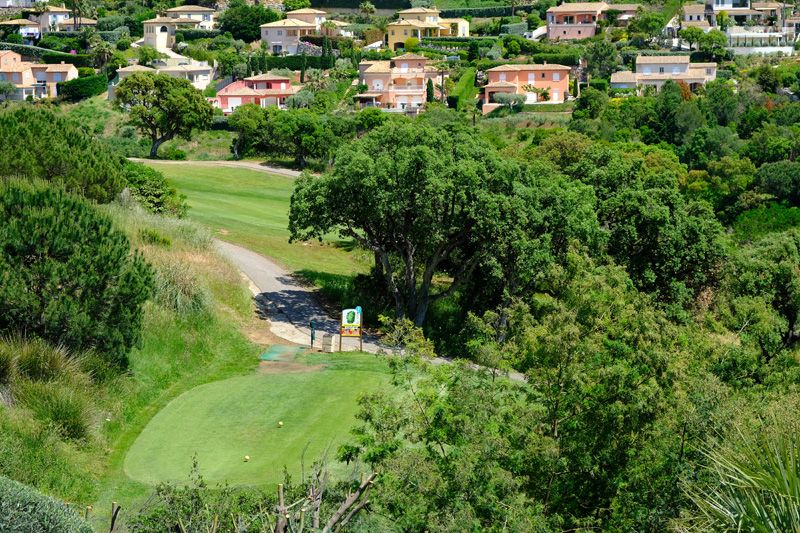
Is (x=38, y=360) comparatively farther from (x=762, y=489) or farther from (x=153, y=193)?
(x=153, y=193)

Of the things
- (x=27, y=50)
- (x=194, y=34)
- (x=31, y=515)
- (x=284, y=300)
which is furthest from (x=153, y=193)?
(x=194, y=34)

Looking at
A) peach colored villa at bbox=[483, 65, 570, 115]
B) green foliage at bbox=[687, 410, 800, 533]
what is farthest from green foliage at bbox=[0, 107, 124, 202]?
peach colored villa at bbox=[483, 65, 570, 115]

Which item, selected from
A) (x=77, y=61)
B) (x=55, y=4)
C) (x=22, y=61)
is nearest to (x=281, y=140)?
(x=77, y=61)

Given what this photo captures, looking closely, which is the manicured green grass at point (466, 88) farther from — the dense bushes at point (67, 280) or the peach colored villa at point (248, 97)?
the dense bushes at point (67, 280)

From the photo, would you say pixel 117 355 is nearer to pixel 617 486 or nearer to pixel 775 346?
pixel 617 486

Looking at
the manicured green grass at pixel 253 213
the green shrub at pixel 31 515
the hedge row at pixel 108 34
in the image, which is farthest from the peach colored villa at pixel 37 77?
the green shrub at pixel 31 515

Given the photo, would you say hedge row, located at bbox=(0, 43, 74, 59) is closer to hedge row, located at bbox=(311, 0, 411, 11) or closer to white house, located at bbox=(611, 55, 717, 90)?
hedge row, located at bbox=(311, 0, 411, 11)

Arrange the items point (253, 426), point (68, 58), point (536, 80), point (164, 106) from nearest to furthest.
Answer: point (253, 426)
point (164, 106)
point (536, 80)
point (68, 58)
